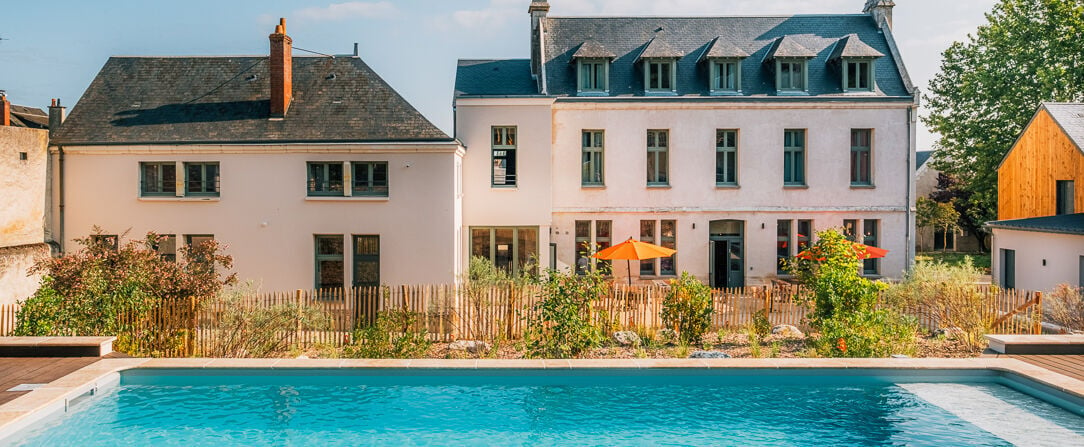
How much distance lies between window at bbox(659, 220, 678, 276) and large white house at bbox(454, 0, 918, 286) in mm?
37

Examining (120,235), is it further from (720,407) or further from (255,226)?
(720,407)

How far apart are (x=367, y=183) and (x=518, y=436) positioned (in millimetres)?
11689

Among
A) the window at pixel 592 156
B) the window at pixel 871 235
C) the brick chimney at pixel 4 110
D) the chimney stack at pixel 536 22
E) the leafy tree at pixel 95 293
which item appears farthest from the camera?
the chimney stack at pixel 536 22

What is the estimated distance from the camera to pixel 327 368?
11086 mm

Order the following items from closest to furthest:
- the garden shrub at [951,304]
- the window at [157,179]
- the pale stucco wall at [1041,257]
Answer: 1. the garden shrub at [951,304]
2. the window at [157,179]
3. the pale stucco wall at [1041,257]

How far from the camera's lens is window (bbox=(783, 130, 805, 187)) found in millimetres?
24219

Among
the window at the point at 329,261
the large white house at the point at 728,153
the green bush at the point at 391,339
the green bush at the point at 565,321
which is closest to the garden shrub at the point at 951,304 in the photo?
the green bush at the point at 565,321

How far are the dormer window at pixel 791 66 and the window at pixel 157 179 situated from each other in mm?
18675

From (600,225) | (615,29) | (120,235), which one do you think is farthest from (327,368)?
(615,29)

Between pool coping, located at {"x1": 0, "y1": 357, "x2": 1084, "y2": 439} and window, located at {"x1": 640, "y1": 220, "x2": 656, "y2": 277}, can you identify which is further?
window, located at {"x1": 640, "y1": 220, "x2": 656, "y2": 277}

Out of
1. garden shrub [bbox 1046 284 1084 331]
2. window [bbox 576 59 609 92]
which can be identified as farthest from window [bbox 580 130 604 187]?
garden shrub [bbox 1046 284 1084 331]

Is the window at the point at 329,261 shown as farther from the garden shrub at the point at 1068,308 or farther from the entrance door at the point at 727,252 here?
the garden shrub at the point at 1068,308

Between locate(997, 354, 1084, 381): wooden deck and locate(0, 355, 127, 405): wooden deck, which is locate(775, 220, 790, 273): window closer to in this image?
locate(997, 354, 1084, 381): wooden deck

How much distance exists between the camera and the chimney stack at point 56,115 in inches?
767
